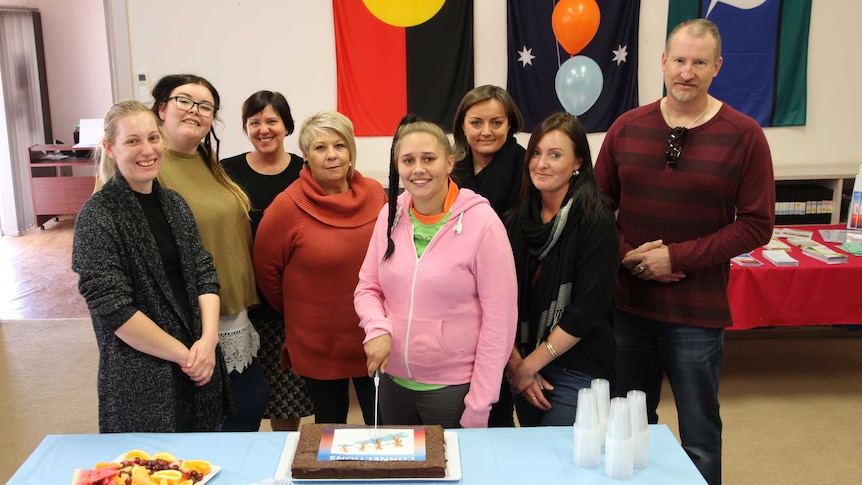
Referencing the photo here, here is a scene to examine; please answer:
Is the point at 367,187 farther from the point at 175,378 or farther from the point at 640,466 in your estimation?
the point at 640,466

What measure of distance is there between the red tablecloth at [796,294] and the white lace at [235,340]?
2.18 m

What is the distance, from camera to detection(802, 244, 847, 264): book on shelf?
3283 mm

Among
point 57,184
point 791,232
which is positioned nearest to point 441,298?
point 791,232

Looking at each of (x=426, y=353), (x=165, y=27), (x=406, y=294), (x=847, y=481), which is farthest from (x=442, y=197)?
(x=165, y=27)

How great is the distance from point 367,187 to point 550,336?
80 cm

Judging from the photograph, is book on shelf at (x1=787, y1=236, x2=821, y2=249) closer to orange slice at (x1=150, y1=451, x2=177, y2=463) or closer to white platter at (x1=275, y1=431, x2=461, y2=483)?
white platter at (x1=275, y1=431, x2=461, y2=483)

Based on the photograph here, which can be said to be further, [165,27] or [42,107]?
[42,107]

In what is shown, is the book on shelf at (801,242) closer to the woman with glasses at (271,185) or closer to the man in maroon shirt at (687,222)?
the man in maroon shirt at (687,222)

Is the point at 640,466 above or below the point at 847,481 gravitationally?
above

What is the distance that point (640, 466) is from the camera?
1.58 meters

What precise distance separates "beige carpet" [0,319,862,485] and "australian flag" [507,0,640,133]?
173 centimetres

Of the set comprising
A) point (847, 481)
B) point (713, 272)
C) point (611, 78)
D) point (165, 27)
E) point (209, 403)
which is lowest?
point (847, 481)

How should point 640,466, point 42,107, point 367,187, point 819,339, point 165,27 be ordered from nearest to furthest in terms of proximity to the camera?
1. point 640,466
2. point 367,187
3. point 819,339
4. point 165,27
5. point 42,107

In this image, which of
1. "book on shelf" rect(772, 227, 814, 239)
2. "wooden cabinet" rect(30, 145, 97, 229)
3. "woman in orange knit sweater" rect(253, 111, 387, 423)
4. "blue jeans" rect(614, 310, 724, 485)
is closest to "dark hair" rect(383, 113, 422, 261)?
"woman in orange knit sweater" rect(253, 111, 387, 423)
